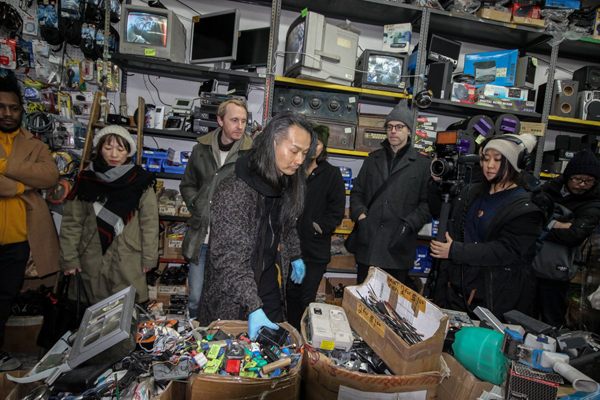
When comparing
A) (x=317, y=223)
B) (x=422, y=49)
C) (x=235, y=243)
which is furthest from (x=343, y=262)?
(x=422, y=49)

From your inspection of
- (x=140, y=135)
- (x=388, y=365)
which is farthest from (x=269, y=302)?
(x=140, y=135)

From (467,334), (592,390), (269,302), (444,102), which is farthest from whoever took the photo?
(444,102)

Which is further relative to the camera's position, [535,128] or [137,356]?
[535,128]

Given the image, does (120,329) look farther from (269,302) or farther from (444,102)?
(444,102)

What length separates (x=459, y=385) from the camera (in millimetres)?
959

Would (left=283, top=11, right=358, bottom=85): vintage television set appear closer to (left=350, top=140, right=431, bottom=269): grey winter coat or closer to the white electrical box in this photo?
(left=350, top=140, right=431, bottom=269): grey winter coat

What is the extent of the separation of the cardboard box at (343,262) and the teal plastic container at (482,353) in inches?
72.7

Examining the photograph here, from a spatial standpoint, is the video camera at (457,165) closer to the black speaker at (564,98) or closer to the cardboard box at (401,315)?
the cardboard box at (401,315)

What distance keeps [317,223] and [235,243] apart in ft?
3.79

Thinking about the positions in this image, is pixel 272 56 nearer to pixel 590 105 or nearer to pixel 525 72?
pixel 525 72

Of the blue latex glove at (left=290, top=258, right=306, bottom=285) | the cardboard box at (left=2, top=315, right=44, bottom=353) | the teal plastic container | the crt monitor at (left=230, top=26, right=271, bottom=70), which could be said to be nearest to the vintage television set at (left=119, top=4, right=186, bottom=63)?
the crt monitor at (left=230, top=26, right=271, bottom=70)

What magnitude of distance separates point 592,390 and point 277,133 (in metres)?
1.20

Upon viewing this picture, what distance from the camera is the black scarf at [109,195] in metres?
1.87

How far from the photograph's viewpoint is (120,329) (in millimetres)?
878
